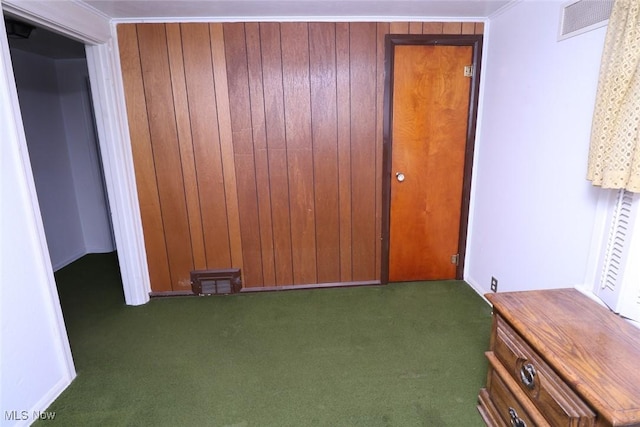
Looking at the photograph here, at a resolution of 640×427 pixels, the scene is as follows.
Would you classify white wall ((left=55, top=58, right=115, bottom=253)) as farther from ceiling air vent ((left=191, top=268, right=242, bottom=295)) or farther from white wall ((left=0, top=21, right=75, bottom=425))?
white wall ((left=0, top=21, right=75, bottom=425))

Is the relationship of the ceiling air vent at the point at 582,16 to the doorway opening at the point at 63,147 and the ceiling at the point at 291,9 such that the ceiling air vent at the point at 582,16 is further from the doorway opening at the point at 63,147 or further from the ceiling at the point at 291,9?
the doorway opening at the point at 63,147

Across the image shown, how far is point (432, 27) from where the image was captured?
251 centimetres

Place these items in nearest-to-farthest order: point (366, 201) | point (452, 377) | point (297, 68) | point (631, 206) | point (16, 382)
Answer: point (631, 206) < point (16, 382) < point (452, 377) < point (297, 68) < point (366, 201)

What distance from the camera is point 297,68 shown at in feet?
8.26

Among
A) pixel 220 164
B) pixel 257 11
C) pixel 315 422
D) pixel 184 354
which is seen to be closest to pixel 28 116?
pixel 220 164

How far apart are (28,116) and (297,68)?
2.66m

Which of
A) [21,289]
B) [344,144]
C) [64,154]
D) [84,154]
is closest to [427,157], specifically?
[344,144]

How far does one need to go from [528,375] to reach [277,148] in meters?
2.09

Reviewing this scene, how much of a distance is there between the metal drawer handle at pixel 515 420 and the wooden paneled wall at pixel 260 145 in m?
1.63

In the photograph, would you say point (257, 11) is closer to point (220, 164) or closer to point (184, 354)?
point (220, 164)

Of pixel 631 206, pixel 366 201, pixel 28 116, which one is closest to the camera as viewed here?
pixel 631 206

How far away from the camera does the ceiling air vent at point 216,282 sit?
2840 millimetres

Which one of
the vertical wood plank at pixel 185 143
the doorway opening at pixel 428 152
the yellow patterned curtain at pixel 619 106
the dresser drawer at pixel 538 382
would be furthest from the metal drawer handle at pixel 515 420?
the vertical wood plank at pixel 185 143

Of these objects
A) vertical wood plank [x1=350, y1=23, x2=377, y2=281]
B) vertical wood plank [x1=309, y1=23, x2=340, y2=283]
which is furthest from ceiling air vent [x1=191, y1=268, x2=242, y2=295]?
vertical wood plank [x1=350, y1=23, x2=377, y2=281]
